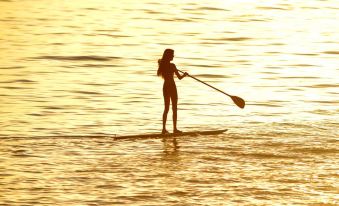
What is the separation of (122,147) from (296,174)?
419 centimetres

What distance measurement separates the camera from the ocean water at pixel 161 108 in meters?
19.6

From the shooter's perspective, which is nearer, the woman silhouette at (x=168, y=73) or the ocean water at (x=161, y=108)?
the ocean water at (x=161, y=108)

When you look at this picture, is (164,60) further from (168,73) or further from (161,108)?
(161,108)

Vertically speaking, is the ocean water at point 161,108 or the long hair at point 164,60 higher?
the long hair at point 164,60

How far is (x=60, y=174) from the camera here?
20.4 metres

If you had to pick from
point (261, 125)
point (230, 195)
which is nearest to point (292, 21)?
point (261, 125)

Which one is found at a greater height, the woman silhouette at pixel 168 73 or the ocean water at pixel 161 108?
the woman silhouette at pixel 168 73

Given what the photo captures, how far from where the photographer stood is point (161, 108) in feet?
95.3

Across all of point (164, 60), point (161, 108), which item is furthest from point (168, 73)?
point (161, 108)

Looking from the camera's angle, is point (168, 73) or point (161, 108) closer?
point (168, 73)

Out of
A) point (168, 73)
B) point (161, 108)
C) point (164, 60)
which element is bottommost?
point (161, 108)

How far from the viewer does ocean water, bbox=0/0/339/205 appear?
1956 cm

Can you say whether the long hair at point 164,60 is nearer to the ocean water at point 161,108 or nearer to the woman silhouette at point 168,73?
the woman silhouette at point 168,73

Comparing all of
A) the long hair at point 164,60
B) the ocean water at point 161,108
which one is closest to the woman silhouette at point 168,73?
the long hair at point 164,60
